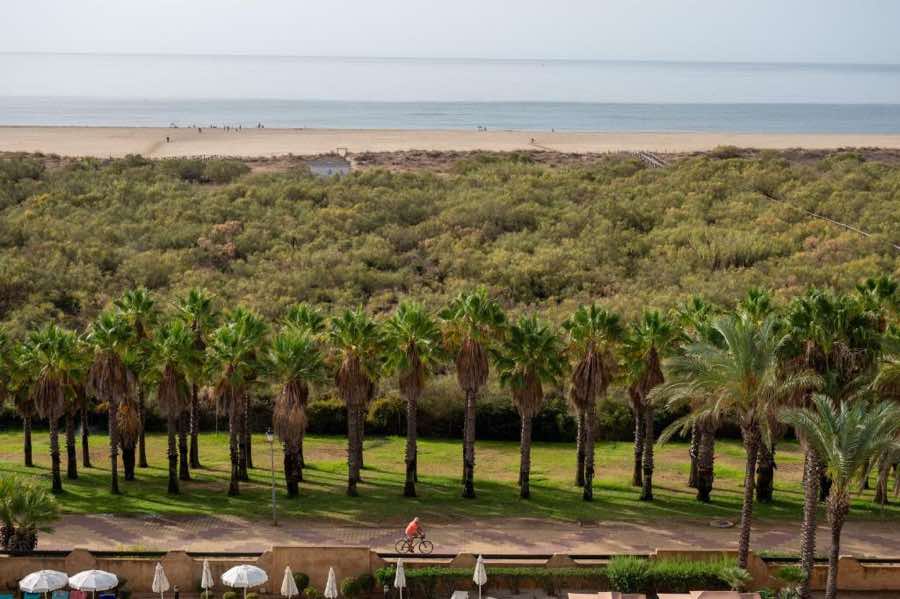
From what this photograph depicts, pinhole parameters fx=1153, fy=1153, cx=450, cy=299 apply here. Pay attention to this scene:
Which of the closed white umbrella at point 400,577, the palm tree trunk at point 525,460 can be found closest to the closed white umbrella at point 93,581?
the closed white umbrella at point 400,577

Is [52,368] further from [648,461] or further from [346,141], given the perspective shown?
[346,141]

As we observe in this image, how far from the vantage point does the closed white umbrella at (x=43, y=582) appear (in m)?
28.0

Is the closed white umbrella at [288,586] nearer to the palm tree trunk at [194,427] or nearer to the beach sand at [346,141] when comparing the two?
the palm tree trunk at [194,427]

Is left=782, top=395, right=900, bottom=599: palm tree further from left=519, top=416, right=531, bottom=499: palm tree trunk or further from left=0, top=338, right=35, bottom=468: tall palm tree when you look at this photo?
left=0, top=338, right=35, bottom=468: tall palm tree

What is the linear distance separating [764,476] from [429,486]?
470 inches

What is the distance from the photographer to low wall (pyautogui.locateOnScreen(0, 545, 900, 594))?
103ft

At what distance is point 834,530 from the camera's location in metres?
28.3

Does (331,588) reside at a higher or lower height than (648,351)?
lower

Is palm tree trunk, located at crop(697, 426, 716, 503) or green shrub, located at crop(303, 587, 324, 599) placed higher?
palm tree trunk, located at crop(697, 426, 716, 503)

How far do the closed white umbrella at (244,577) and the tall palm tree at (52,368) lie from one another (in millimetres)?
13027

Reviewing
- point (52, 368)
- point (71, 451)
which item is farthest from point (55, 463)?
point (52, 368)

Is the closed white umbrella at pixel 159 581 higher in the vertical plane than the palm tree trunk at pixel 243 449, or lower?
lower

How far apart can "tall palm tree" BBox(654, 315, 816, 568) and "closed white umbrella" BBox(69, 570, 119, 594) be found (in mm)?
15480

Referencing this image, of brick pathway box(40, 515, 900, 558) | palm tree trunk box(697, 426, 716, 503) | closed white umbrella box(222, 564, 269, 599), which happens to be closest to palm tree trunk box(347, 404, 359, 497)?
brick pathway box(40, 515, 900, 558)
